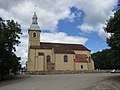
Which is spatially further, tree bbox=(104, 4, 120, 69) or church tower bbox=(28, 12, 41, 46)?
church tower bbox=(28, 12, 41, 46)

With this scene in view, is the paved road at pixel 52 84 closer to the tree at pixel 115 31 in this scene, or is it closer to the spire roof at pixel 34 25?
the tree at pixel 115 31

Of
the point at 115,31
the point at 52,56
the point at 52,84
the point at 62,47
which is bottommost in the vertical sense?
the point at 52,84

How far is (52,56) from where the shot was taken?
77500 millimetres

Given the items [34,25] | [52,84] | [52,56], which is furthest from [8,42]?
[34,25]

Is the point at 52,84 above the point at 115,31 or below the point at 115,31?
below

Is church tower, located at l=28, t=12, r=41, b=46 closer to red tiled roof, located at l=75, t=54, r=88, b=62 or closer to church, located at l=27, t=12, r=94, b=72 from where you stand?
church, located at l=27, t=12, r=94, b=72

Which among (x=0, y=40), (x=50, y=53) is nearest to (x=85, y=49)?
(x=50, y=53)

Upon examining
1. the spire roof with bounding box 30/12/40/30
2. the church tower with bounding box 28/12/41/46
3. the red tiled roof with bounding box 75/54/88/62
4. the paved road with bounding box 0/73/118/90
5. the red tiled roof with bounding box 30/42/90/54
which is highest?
the spire roof with bounding box 30/12/40/30

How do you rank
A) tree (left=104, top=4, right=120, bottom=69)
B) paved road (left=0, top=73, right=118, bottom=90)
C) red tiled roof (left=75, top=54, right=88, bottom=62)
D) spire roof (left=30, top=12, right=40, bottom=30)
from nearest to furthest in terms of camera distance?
paved road (left=0, top=73, right=118, bottom=90) < tree (left=104, top=4, right=120, bottom=69) < red tiled roof (left=75, top=54, right=88, bottom=62) < spire roof (left=30, top=12, right=40, bottom=30)

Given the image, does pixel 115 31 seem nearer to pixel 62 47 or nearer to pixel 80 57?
pixel 80 57

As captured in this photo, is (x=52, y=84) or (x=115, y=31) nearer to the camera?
(x=52, y=84)

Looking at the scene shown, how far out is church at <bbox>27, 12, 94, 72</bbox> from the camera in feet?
246

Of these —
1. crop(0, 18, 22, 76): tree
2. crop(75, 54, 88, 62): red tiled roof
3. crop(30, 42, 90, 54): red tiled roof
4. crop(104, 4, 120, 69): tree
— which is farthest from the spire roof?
crop(104, 4, 120, 69): tree

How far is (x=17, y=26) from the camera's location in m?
40.5
